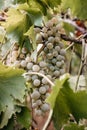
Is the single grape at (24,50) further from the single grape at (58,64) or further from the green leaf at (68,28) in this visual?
the green leaf at (68,28)

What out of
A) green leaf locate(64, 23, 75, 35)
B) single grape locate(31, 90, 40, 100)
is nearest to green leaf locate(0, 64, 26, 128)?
single grape locate(31, 90, 40, 100)

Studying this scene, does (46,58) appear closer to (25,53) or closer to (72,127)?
(25,53)

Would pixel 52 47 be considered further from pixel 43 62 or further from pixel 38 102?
pixel 38 102

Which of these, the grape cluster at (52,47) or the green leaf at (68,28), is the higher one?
Answer: the grape cluster at (52,47)

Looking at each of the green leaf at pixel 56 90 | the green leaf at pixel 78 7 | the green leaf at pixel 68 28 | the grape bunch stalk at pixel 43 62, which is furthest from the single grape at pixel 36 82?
the green leaf at pixel 68 28

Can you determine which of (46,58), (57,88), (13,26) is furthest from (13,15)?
(57,88)

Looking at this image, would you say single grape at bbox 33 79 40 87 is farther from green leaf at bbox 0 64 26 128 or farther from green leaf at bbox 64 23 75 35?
green leaf at bbox 64 23 75 35

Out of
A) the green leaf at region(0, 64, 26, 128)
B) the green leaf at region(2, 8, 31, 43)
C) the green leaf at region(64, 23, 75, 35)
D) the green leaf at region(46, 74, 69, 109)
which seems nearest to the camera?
the green leaf at region(46, 74, 69, 109)

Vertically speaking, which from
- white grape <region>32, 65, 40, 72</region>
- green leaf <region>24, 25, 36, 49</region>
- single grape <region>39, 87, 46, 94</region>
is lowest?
single grape <region>39, 87, 46, 94</region>
